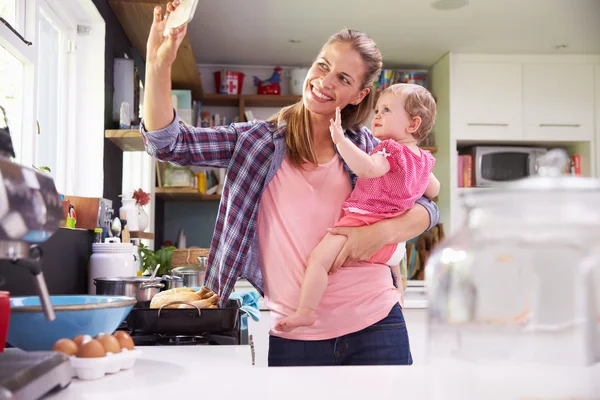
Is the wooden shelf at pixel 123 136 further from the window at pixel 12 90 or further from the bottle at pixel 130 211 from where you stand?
the window at pixel 12 90

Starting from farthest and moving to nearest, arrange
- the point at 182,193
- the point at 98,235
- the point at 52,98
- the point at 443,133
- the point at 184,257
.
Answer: the point at 443,133 → the point at 182,193 → the point at 184,257 → the point at 52,98 → the point at 98,235

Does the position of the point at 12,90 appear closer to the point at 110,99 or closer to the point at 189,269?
the point at 110,99

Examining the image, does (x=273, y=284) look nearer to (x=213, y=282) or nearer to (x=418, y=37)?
(x=213, y=282)

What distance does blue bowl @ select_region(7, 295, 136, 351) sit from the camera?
3.20ft

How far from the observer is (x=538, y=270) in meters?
0.72

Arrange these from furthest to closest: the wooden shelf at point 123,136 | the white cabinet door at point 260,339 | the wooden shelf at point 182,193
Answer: the wooden shelf at point 182,193 → the white cabinet door at point 260,339 → the wooden shelf at point 123,136

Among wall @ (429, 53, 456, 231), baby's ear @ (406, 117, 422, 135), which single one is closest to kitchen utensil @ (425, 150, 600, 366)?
baby's ear @ (406, 117, 422, 135)

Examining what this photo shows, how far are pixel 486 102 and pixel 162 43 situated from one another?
397cm

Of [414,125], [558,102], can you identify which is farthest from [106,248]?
[558,102]

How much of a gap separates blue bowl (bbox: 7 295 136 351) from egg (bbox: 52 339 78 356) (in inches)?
2.3

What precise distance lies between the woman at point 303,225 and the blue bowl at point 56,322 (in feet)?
1.78

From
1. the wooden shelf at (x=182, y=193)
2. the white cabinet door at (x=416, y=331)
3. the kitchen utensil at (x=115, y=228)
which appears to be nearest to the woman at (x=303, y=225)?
the kitchen utensil at (x=115, y=228)

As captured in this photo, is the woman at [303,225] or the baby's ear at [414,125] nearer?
the woman at [303,225]

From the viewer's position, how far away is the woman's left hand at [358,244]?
1574 millimetres
